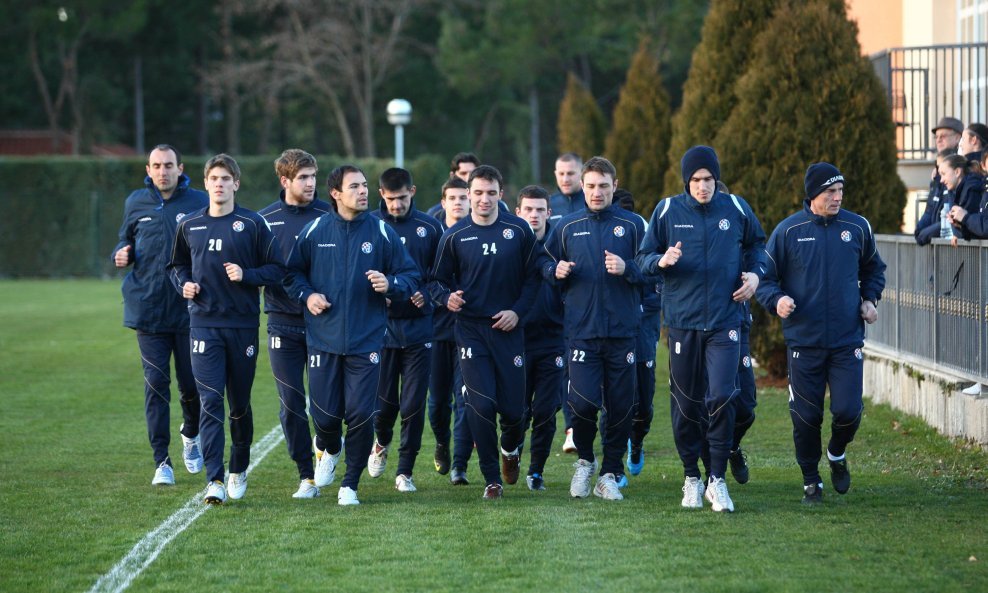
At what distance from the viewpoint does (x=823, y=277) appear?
9094 mm

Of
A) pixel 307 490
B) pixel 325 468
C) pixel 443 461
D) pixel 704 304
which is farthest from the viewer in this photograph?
pixel 443 461

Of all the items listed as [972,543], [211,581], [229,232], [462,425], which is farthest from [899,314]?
[211,581]

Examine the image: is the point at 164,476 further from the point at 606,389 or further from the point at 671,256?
the point at 671,256

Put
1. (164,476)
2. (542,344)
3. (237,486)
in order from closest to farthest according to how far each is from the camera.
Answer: (237,486) → (164,476) → (542,344)

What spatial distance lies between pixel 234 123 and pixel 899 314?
150 ft

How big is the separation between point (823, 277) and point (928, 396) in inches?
163

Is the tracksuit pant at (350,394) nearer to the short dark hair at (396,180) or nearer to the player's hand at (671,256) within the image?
the short dark hair at (396,180)

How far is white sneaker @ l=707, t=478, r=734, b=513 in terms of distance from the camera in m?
8.75

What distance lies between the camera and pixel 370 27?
52.7 metres

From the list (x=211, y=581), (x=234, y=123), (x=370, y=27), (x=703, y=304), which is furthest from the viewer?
(x=234, y=123)

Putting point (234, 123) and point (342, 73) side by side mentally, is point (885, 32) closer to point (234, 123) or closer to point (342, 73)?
point (342, 73)

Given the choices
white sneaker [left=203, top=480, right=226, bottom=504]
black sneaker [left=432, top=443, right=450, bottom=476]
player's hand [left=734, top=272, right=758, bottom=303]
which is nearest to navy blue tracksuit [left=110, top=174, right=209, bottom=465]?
white sneaker [left=203, top=480, right=226, bottom=504]

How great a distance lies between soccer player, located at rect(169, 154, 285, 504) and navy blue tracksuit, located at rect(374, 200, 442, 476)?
1030 millimetres

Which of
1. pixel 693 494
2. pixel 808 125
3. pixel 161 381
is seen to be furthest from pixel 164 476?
pixel 808 125
